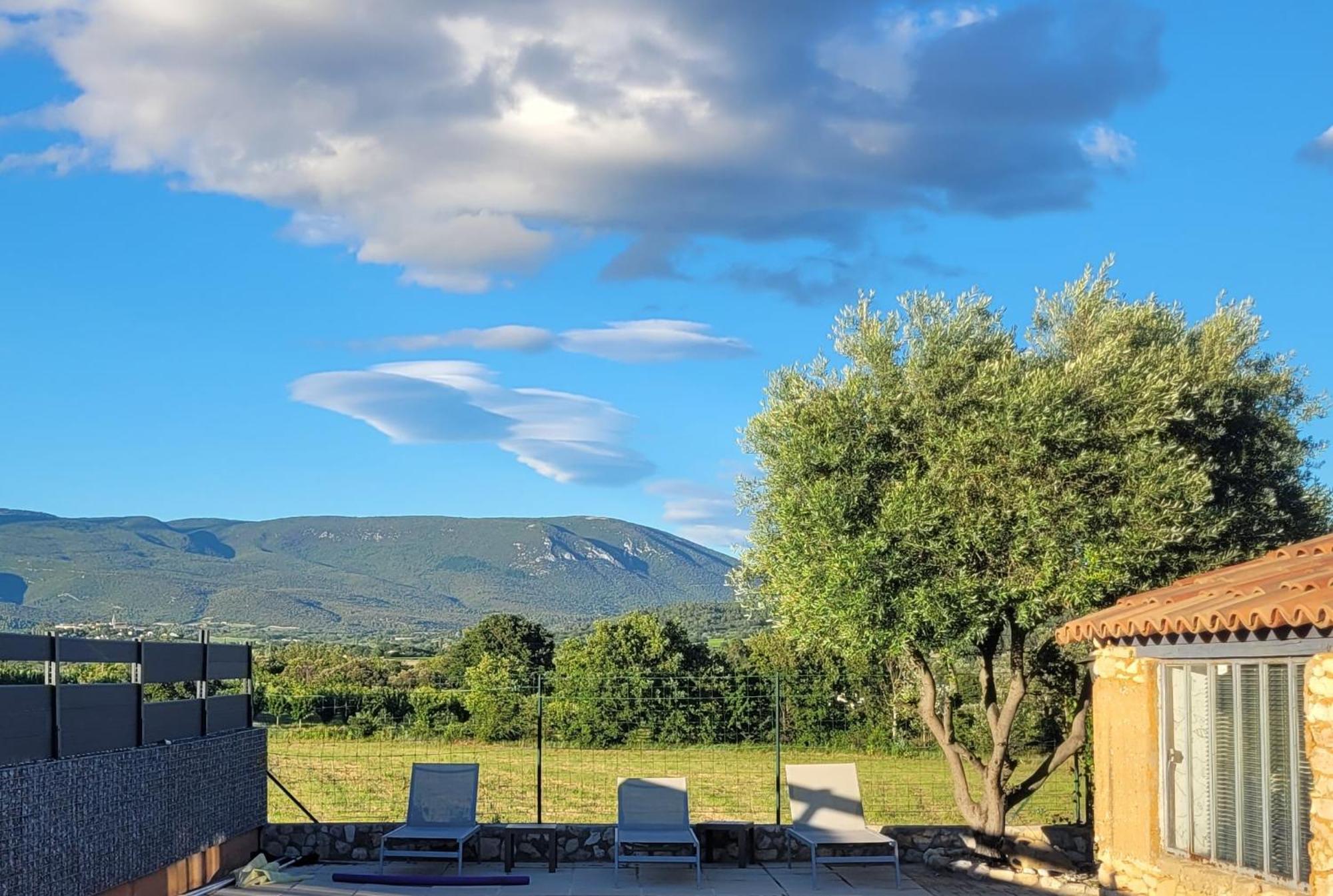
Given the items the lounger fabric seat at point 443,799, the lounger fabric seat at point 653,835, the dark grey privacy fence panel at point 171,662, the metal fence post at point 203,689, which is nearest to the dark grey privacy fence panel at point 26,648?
the dark grey privacy fence panel at point 171,662

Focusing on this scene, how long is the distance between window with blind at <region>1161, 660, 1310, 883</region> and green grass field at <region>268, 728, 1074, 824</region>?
5206 mm

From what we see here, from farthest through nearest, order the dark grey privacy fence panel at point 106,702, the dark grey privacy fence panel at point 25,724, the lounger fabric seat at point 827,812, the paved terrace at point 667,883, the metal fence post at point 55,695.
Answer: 1. the lounger fabric seat at point 827,812
2. the paved terrace at point 667,883
3. the metal fence post at point 55,695
4. the dark grey privacy fence panel at point 106,702
5. the dark grey privacy fence panel at point 25,724

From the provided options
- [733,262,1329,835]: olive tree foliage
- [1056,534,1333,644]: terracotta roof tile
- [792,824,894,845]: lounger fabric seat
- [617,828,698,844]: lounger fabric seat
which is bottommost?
[792,824,894,845]: lounger fabric seat

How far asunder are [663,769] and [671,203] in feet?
24.7

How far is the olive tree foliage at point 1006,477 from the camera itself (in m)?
11.2

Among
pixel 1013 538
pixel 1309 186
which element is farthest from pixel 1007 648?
pixel 1309 186

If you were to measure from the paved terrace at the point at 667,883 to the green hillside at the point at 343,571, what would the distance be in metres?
58.4

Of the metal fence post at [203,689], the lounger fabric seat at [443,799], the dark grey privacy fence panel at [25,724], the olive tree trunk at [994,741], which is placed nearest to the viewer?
the dark grey privacy fence panel at [25,724]

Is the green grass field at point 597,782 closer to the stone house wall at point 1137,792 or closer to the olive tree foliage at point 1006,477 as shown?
the olive tree foliage at point 1006,477

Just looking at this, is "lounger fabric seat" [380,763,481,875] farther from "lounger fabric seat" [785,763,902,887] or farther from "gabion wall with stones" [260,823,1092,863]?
"lounger fabric seat" [785,763,902,887]

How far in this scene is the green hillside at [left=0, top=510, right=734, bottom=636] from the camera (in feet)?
282

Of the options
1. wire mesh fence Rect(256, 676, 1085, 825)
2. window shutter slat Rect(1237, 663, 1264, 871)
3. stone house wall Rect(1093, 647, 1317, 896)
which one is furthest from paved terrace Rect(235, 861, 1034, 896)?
window shutter slat Rect(1237, 663, 1264, 871)

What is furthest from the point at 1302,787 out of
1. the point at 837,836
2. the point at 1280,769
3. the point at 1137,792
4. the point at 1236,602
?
the point at 837,836

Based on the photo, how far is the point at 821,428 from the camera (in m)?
12.0
